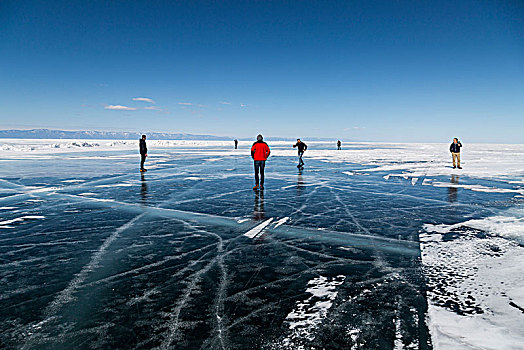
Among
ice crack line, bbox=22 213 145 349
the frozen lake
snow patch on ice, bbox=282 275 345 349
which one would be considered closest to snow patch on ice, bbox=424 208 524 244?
the frozen lake

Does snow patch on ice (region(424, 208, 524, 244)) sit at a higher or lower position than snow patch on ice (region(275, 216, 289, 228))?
higher

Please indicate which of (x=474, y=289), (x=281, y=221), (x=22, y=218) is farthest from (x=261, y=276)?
(x=22, y=218)

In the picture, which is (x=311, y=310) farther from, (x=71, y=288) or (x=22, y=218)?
(x=22, y=218)

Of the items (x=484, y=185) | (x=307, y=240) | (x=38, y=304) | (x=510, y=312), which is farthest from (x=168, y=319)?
(x=484, y=185)

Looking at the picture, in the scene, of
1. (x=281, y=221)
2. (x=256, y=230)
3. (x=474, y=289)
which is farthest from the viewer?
(x=281, y=221)

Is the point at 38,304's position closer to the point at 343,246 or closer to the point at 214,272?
the point at 214,272

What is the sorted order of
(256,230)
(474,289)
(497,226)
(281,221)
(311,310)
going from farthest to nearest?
(281,221) → (497,226) → (256,230) → (474,289) → (311,310)

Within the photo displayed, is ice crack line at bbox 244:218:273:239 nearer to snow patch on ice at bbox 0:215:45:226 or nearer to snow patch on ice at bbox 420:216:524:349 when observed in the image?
snow patch on ice at bbox 420:216:524:349

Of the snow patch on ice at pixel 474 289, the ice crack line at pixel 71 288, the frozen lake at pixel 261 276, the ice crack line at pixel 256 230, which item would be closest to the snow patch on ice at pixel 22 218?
the frozen lake at pixel 261 276

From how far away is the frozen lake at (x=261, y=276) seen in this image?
244 centimetres

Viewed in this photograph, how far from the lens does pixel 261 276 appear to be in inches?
138

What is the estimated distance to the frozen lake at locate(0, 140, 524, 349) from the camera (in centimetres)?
244

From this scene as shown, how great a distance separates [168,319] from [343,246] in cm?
276

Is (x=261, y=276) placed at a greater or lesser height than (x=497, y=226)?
lesser
